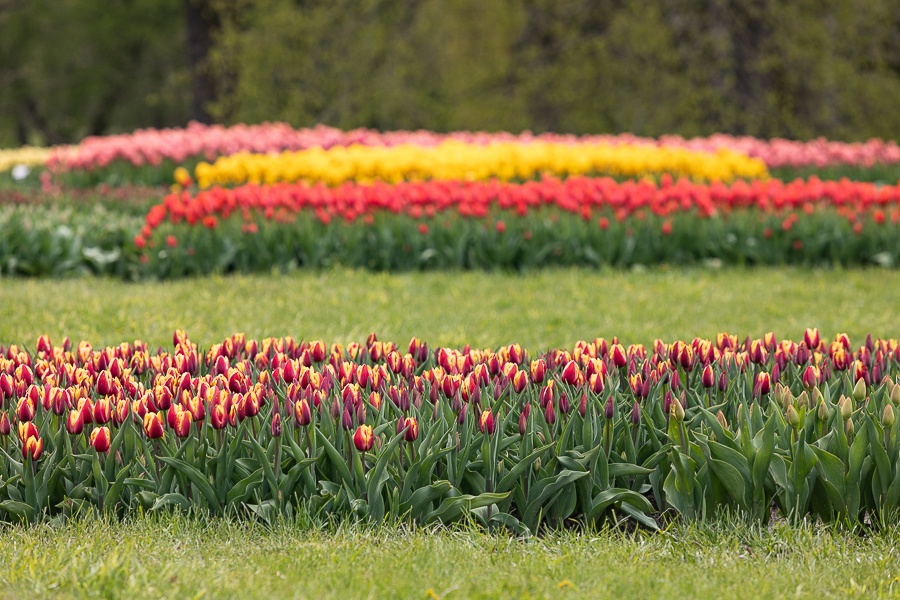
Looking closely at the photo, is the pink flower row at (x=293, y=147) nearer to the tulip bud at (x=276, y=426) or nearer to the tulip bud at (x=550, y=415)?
the tulip bud at (x=276, y=426)

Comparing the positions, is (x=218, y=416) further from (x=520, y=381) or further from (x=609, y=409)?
(x=609, y=409)

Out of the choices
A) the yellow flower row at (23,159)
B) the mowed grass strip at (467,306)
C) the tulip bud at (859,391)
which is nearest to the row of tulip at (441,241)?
the mowed grass strip at (467,306)

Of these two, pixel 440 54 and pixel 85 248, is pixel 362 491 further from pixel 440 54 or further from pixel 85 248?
pixel 440 54

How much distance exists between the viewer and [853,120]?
59.3ft

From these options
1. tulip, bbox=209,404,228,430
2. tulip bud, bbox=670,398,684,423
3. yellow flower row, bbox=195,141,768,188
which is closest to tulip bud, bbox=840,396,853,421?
tulip bud, bbox=670,398,684,423

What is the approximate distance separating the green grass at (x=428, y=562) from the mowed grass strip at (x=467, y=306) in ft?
8.90

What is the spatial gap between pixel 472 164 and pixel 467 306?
478 cm

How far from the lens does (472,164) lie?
1169 centimetres

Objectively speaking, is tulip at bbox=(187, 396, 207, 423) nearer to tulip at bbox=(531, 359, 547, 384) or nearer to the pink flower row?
tulip at bbox=(531, 359, 547, 384)

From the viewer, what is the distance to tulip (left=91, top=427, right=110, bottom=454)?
3.59 metres

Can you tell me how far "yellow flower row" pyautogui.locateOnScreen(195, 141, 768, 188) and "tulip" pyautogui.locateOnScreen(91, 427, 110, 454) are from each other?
7.70 meters

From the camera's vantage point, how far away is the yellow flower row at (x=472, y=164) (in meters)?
11.4

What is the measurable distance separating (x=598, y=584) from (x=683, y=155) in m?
10.1

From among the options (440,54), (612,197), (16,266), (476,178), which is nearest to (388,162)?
(476,178)
